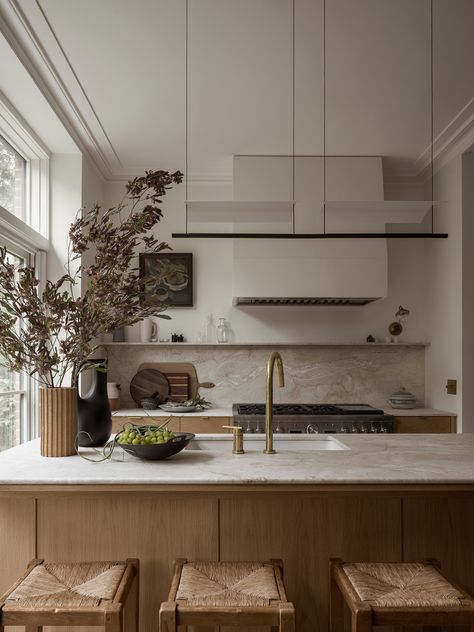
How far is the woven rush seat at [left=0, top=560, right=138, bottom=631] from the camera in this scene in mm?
1598

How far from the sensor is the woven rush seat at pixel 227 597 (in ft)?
5.24

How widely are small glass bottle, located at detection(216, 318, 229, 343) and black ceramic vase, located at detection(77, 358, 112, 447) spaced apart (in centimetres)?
264

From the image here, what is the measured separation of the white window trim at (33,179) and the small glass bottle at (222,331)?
65.6 inches

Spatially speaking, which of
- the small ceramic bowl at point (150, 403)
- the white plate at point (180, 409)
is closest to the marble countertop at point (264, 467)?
the white plate at point (180, 409)

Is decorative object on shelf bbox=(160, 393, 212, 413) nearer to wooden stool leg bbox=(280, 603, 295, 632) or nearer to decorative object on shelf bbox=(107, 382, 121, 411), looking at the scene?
decorative object on shelf bbox=(107, 382, 121, 411)

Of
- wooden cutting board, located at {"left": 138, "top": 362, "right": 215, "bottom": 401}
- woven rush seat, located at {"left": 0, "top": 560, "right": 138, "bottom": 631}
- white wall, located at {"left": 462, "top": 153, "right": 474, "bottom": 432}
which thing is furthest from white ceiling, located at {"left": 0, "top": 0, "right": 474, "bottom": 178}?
woven rush seat, located at {"left": 0, "top": 560, "right": 138, "bottom": 631}

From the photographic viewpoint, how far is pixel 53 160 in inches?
173

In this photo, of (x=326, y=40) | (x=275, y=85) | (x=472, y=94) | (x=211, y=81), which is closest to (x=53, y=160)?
(x=211, y=81)

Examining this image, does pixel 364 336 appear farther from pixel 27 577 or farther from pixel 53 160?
pixel 27 577

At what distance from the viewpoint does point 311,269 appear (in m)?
4.72

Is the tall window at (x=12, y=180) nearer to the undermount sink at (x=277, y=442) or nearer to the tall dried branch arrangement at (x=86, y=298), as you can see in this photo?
the tall dried branch arrangement at (x=86, y=298)

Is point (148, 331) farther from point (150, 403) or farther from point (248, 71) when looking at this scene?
point (248, 71)

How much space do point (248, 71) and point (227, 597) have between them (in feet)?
9.22

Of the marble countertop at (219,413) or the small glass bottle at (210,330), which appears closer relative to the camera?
the marble countertop at (219,413)
